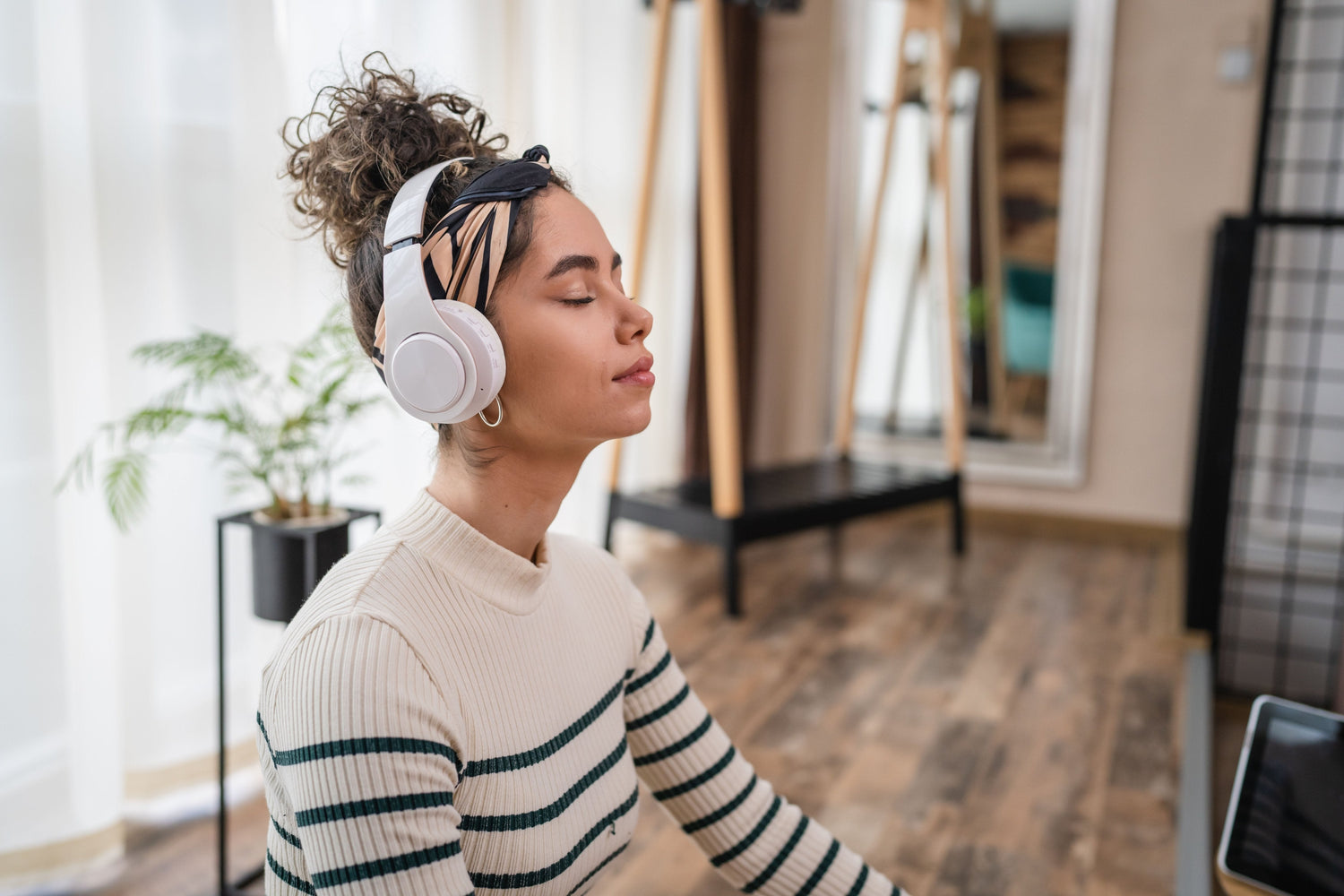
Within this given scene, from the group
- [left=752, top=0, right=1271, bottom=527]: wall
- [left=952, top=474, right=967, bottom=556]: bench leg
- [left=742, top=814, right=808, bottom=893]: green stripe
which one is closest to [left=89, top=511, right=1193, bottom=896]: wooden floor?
[left=952, top=474, right=967, bottom=556]: bench leg

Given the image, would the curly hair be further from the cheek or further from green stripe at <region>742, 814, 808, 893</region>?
green stripe at <region>742, 814, 808, 893</region>

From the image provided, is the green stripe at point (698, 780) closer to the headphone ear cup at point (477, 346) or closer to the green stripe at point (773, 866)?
the green stripe at point (773, 866)

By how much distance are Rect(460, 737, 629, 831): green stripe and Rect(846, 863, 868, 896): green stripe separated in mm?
243

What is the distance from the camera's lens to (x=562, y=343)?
0.73 meters

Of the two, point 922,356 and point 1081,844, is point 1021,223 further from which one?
point 1081,844

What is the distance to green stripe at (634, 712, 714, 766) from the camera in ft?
3.01

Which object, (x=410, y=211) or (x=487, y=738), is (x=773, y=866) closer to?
(x=487, y=738)

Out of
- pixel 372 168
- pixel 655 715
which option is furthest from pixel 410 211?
pixel 655 715

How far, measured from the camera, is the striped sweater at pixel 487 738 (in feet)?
2.12

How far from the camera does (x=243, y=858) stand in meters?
1.66

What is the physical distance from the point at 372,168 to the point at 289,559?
2.64 feet

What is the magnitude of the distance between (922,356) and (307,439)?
2.95 metres

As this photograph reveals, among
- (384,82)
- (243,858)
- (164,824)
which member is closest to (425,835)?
(384,82)

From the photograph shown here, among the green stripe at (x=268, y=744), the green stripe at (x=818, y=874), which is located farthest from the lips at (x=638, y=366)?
the green stripe at (x=818, y=874)
